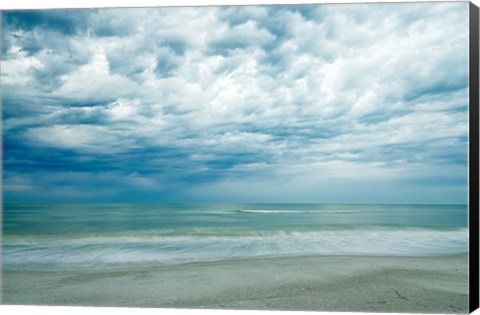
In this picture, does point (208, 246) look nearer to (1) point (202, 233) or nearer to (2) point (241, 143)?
(1) point (202, 233)

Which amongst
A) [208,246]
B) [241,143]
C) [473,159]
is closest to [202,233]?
[208,246]

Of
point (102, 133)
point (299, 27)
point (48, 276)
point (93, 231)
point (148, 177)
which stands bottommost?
point (48, 276)

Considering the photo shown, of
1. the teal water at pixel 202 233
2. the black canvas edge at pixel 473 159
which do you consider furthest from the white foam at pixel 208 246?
the black canvas edge at pixel 473 159

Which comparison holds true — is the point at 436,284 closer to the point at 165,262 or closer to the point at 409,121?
the point at 409,121

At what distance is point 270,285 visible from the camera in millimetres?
4652

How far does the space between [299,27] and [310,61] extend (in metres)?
0.27

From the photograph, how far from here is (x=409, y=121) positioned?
4.59 m

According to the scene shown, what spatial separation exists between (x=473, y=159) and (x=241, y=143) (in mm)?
1798

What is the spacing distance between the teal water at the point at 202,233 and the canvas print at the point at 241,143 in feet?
0.07

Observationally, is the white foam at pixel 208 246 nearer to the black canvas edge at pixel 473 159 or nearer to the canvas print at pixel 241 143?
the canvas print at pixel 241 143

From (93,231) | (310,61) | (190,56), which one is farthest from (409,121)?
(93,231)

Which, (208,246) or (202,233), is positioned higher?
(202,233)

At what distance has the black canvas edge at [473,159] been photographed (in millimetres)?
4129

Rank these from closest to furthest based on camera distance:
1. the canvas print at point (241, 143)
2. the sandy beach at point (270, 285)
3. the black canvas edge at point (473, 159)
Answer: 1. the black canvas edge at point (473, 159)
2. the sandy beach at point (270, 285)
3. the canvas print at point (241, 143)
